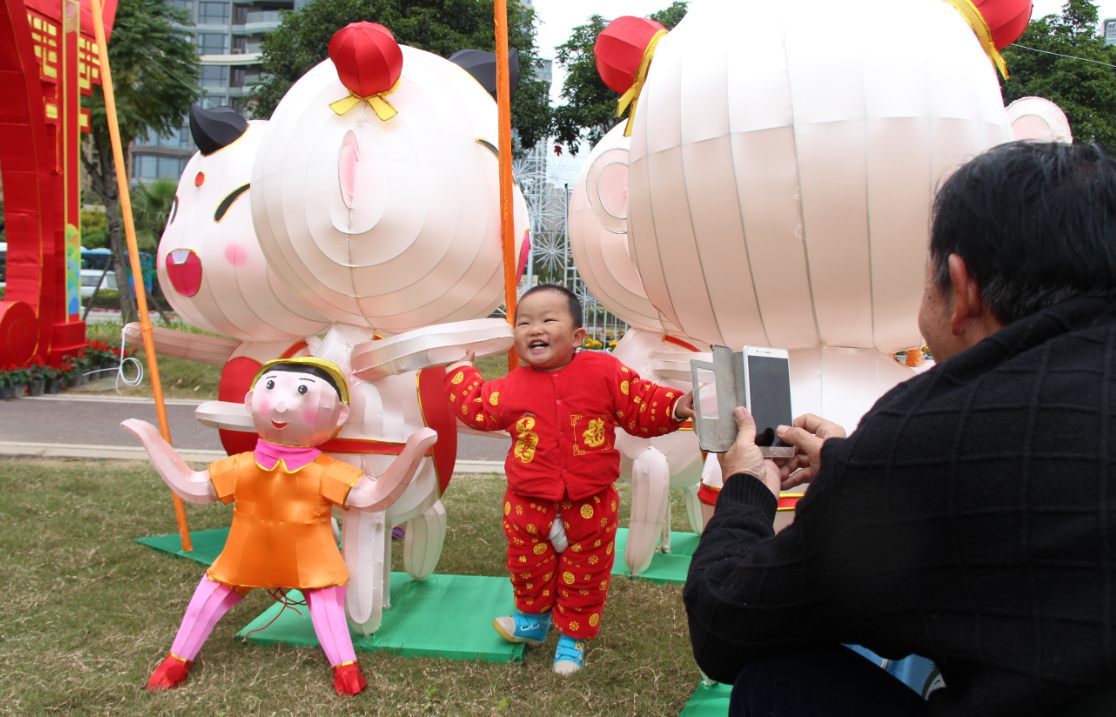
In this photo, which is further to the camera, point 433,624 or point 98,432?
point 98,432

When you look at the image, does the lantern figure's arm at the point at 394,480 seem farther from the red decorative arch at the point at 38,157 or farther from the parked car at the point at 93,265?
the parked car at the point at 93,265

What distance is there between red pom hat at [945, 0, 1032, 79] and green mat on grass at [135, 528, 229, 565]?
3348 millimetres

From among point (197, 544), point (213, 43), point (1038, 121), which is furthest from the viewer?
point (213, 43)

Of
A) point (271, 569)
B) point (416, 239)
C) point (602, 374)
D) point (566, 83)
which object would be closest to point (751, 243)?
point (602, 374)

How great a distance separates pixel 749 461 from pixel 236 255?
2.61 metres

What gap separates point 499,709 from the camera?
222cm

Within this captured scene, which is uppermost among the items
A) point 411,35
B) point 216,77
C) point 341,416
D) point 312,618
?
point 216,77

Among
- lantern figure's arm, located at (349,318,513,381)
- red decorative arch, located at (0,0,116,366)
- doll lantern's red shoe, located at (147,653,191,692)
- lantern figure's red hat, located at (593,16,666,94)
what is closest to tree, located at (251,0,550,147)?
red decorative arch, located at (0,0,116,366)

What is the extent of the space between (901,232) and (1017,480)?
1132 mm

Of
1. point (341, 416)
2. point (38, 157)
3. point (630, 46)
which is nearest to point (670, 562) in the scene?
point (341, 416)

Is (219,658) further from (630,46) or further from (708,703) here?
(630,46)

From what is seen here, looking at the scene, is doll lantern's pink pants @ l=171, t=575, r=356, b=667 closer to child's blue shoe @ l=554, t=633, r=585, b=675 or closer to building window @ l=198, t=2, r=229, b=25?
child's blue shoe @ l=554, t=633, r=585, b=675

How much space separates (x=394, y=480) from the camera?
241 cm

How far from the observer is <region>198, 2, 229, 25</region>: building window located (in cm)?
3788
